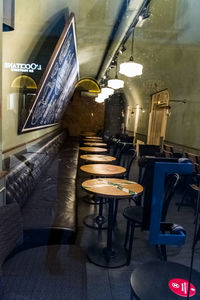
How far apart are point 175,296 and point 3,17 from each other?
80.0 inches

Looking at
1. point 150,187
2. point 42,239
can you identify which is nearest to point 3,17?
point 150,187

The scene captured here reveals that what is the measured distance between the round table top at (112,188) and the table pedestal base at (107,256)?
65 cm

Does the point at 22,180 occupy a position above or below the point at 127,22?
below

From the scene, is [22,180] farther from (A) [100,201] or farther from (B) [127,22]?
(B) [127,22]

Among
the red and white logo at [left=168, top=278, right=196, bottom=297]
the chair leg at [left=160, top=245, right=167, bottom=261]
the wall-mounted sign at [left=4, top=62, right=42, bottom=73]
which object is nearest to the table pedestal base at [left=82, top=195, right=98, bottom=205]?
the chair leg at [left=160, top=245, right=167, bottom=261]

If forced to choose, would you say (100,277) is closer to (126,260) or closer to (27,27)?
(126,260)

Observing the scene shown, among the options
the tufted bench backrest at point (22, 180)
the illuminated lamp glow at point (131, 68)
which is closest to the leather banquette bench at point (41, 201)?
the tufted bench backrest at point (22, 180)

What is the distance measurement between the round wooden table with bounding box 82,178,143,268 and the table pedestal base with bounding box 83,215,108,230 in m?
0.42

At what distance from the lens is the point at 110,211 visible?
2.19m

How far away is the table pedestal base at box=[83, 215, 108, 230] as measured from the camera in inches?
110

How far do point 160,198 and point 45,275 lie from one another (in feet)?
3.09

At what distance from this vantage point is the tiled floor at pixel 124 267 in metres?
1.75

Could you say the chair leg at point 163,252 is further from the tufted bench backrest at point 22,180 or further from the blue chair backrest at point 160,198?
the tufted bench backrest at point 22,180

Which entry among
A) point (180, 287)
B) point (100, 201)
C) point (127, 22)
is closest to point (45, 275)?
point (180, 287)
